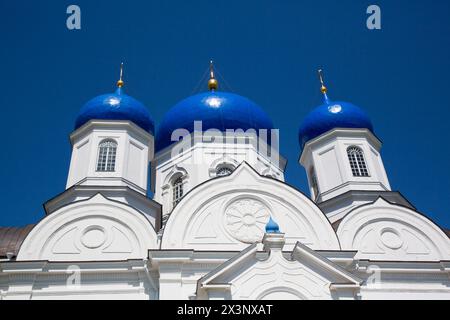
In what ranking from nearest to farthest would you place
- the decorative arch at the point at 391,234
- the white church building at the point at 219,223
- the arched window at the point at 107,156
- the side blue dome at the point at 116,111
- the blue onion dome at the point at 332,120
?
the white church building at the point at 219,223
the decorative arch at the point at 391,234
the arched window at the point at 107,156
the side blue dome at the point at 116,111
the blue onion dome at the point at 332,120

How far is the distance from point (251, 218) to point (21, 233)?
6.94 meters

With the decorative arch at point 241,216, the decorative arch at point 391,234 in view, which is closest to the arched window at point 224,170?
the decorative arch at point 241,216

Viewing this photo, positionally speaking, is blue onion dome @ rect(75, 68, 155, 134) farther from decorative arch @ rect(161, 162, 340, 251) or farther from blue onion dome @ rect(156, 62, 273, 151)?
decorative arch @ rect(161, 162, 340, 251)

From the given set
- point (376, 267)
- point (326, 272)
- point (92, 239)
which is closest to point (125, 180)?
point (92, 239)

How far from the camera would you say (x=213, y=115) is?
1767 centimetres

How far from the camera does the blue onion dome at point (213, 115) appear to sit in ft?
57.8

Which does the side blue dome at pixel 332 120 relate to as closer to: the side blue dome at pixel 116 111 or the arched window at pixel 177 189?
the arched window at pixel 177 189

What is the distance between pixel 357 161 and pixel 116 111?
367 inches

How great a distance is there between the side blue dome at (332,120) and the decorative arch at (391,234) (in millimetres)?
4239

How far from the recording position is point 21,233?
12953 millimetres

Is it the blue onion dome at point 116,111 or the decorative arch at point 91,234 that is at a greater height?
the blue onion dome at point 116,111

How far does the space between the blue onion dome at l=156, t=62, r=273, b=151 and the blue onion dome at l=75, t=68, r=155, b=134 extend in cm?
154

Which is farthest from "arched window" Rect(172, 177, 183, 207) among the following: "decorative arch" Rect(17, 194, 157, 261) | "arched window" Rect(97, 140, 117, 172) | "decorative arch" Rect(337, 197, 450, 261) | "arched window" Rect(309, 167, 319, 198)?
"decorative arch" Rect(337, 197, 450, 261)

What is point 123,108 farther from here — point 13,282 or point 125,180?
point 13,282
